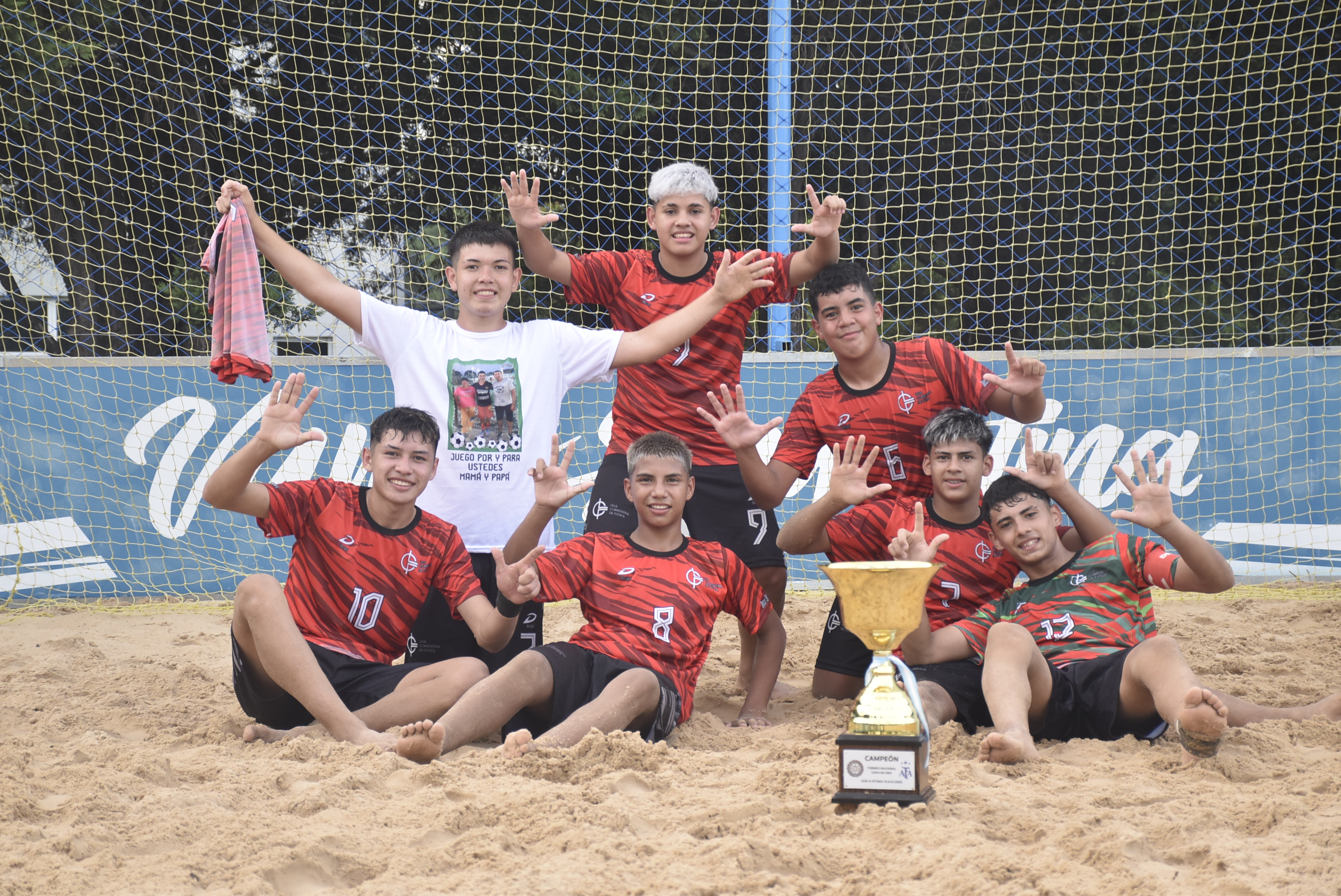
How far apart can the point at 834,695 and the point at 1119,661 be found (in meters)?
1.07

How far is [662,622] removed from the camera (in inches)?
125

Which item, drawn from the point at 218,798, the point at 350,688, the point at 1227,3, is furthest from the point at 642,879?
the point at 1227,3

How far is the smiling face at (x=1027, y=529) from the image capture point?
127 inches

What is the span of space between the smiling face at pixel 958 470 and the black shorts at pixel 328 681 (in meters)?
1.76

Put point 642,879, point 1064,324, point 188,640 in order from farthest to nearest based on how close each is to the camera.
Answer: point 1064,324 < point 188,640 < point 642,879

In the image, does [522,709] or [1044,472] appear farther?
[1044,472]

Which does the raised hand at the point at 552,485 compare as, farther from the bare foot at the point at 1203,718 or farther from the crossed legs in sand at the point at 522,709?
the bare foot at the point at 1203,718

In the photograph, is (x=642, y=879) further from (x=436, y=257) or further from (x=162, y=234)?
(x=162, y=234)

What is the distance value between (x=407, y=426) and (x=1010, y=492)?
1.88 m

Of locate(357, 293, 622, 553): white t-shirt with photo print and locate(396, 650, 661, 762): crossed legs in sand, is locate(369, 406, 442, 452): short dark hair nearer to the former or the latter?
locate(357, 293, 622, 553): white t-shirt with photo print

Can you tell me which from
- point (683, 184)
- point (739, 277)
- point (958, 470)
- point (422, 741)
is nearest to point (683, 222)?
point (683, 184)

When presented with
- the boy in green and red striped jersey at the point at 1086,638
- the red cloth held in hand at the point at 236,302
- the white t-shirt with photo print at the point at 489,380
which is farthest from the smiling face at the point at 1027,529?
the red cloth held in hand at the point at 236,302

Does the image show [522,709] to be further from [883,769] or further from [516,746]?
[883,769]

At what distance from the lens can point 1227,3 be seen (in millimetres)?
7699
